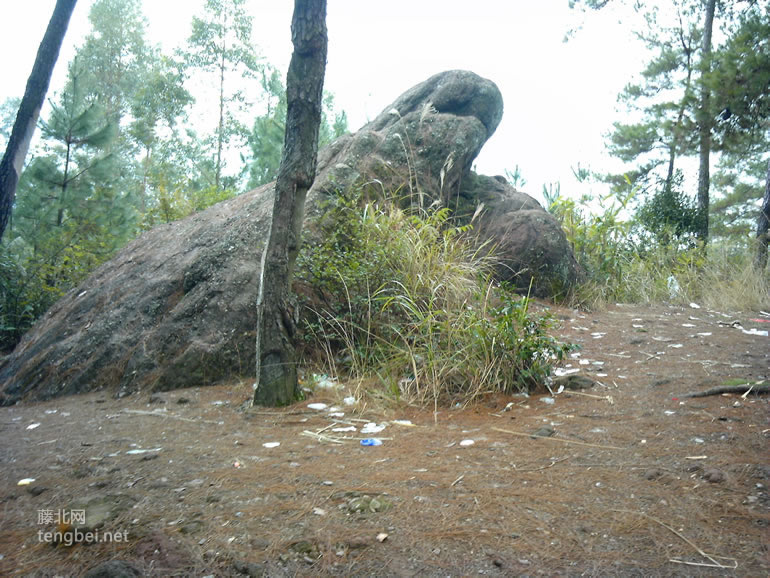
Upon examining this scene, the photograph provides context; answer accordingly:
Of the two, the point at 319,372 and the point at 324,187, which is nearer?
the point at 319,372

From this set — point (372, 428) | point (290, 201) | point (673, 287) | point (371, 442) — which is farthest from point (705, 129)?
point (371, 442)

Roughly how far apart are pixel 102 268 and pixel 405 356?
3834mm

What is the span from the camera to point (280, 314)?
330cm

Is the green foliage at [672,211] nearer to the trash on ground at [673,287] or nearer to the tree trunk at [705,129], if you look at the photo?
the tree trunk at [705,129]

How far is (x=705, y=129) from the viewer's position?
5422mm

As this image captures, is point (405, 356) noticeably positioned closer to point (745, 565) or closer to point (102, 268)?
point (745, 565)

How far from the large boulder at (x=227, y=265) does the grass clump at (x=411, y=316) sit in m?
0.48

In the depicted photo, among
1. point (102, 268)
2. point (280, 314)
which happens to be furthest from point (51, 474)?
point (102, 268)

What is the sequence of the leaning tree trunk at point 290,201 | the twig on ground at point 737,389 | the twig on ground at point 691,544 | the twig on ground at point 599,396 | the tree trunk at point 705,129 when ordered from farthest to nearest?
the tree trunk at point 705,129 → the leaning tree trunk at point 290,201 → the twig on ground at point 599,396 → the twig on ground at point 737,389 → the twig on ground at point 691,544

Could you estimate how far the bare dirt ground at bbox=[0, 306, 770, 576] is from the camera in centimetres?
156

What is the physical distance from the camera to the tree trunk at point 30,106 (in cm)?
466

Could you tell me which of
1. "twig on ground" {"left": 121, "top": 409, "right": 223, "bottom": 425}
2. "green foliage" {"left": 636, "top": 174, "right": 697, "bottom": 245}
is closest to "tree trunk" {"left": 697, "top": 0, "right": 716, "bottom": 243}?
"green foliage" {"left": 636, "top": 174, "right": 697, "bottom": 245}

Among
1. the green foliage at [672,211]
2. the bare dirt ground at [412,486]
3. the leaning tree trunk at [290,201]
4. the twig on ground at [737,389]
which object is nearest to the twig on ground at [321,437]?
the bare dirt ground at [412,486]

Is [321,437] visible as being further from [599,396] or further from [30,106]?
[30,106]
